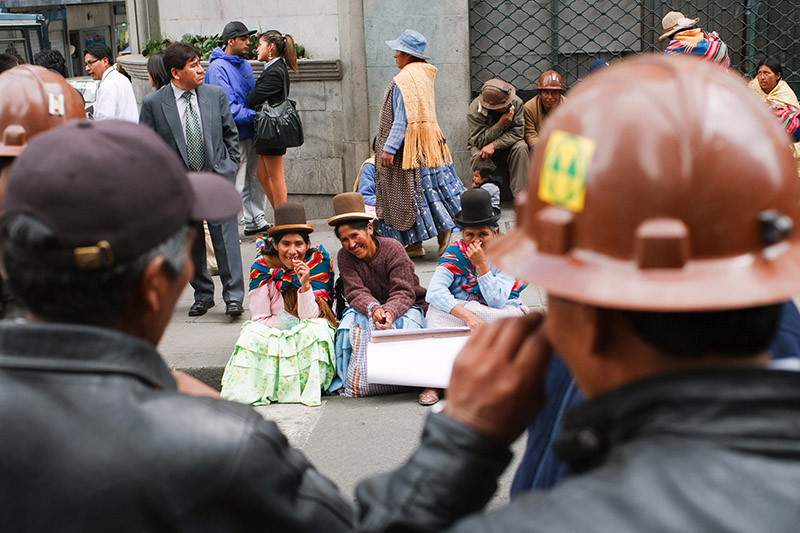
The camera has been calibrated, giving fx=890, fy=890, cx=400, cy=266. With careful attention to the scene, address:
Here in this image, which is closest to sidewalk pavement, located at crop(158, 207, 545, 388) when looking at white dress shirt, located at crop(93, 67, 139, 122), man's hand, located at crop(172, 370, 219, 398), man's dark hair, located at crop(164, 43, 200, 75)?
man's dark hair, located at crop(164, 43, 200, 75)

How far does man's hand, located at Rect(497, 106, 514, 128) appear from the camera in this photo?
8578 mm

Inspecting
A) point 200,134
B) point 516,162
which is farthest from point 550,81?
point 200,134

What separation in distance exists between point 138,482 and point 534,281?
0.64 meters

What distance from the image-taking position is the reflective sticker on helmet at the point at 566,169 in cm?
106

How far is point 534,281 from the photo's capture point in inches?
44.4

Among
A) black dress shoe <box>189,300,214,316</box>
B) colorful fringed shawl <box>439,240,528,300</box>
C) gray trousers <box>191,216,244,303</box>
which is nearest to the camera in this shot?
colorful fringed shawl <box>439,240,528,300</box>

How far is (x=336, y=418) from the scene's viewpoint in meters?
5.12

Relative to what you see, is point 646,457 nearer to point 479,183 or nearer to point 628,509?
point 628,509

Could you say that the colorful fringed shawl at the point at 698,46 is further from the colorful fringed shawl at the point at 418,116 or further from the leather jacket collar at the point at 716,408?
the leather jacket collar at the point at 716,408

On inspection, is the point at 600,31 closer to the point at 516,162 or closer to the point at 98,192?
the point at 516,162

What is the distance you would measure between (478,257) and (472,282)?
20cm

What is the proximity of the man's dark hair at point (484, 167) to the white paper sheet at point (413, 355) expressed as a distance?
322cm

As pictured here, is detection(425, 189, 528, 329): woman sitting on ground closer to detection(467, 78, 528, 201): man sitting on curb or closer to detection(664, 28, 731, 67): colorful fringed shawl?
detection(664, 28, 731, 67): colorful fringed shawl

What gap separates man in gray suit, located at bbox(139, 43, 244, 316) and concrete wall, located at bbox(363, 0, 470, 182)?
10.4 feet
